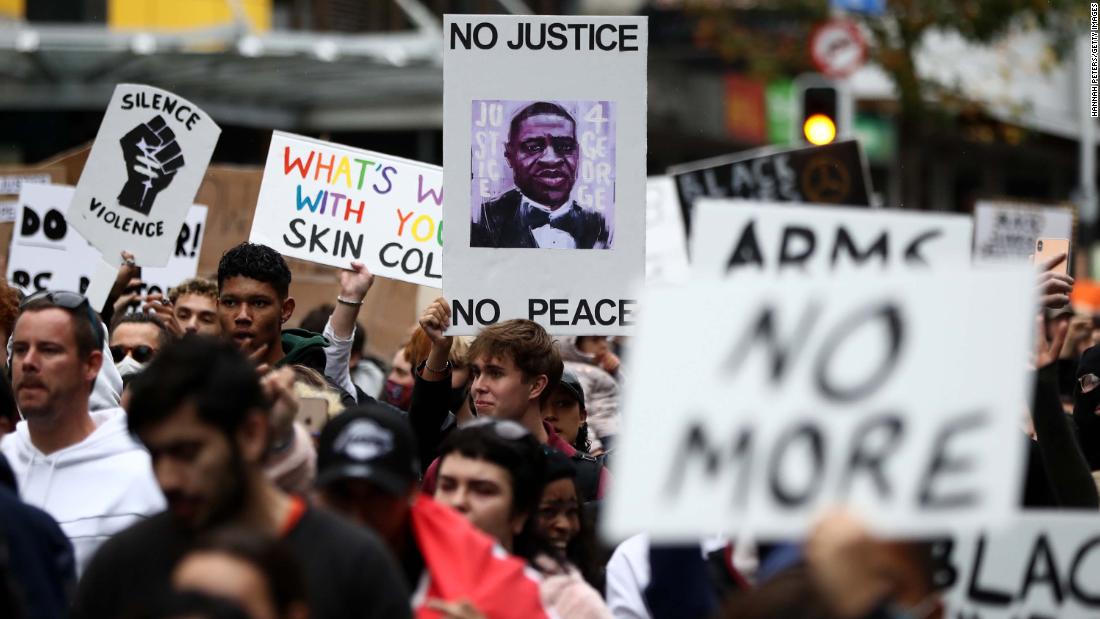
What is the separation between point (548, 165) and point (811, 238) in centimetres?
301

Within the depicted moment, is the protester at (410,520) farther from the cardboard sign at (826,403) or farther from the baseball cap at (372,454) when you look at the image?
the cardboard sign at (826,403)

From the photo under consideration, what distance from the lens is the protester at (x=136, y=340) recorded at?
23.1 ft

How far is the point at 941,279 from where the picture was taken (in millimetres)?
3344

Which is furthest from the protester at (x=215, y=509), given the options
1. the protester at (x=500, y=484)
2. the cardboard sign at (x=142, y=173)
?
the cardboard sign at (x=142, y=173)

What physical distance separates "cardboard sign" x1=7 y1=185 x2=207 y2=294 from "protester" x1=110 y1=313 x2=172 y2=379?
56.5 inches

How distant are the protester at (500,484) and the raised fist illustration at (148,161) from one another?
11.2ft

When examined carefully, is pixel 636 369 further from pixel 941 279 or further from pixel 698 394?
pixel 941 279

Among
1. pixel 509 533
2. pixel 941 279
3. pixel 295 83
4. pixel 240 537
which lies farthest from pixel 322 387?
pixel 295 83

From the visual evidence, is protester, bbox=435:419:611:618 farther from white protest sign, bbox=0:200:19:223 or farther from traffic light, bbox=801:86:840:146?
traffic light, bbox=801:86:840:146

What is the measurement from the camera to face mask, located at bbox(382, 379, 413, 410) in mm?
8281

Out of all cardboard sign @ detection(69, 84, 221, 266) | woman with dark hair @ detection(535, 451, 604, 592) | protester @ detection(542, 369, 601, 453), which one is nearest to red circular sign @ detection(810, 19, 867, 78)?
cardboard sign @ detection(69, 84, 221, 266)

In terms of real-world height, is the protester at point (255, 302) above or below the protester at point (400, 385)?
above

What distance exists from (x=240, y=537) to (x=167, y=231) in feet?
14.7

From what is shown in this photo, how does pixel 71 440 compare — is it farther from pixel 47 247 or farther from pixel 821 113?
pixel 821 113
